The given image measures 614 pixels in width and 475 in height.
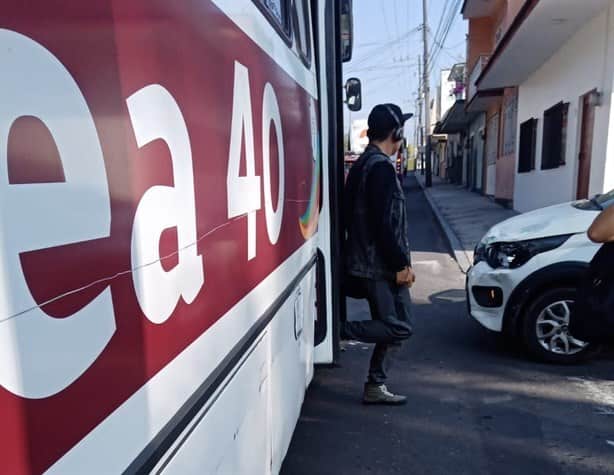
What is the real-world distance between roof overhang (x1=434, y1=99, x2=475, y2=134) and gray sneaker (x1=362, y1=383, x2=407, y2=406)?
19.8 metres

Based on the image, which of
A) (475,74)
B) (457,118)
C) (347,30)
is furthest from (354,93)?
(457,118)

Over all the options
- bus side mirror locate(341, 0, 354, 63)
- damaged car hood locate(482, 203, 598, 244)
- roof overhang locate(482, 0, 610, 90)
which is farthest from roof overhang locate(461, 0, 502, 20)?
bus side mirror locate(341, 0, 354, 63)

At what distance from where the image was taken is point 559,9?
8383 millimetres

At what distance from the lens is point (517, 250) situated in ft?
14.0

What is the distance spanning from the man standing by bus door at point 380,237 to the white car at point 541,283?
1246 millimetres

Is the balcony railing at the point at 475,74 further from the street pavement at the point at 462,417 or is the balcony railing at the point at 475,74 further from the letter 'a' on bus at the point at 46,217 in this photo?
the letter 'a' on bus at the point at 46,217

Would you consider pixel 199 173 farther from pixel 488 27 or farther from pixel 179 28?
pixel 488 27

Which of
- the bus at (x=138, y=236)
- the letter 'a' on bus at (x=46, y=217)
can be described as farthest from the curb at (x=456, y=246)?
the letter 'a' on bus at (x=46, y=217)

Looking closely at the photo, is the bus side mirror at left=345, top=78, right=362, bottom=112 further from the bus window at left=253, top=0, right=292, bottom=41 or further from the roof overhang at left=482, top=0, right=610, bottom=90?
the roof overhang at left=482, top=0, right=610, bottom=90

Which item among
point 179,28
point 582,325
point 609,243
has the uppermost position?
point 179,28

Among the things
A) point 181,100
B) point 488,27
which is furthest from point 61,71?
point 488,27

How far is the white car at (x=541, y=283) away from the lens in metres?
4.05

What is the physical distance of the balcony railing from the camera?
1647 cm

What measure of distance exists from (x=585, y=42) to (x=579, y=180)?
240cm
